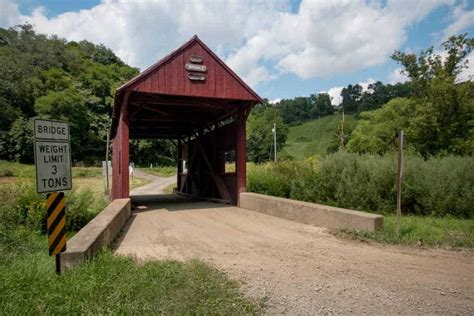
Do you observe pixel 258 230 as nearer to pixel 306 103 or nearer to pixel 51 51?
pixel 51 51

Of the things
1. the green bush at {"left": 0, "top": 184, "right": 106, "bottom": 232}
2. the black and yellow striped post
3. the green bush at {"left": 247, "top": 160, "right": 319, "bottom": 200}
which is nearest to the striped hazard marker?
the black and yellow striped post

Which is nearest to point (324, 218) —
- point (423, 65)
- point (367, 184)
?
point (367, 184)

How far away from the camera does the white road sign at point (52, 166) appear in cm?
491

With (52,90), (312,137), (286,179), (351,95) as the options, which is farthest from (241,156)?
(351,95)

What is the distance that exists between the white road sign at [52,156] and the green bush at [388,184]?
9.22 metres

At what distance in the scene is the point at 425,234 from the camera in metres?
7.85

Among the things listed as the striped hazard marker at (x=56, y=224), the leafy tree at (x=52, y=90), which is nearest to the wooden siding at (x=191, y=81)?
the striped hazard marker at (x=56, y=224)

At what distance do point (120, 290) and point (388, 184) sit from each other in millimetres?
9900

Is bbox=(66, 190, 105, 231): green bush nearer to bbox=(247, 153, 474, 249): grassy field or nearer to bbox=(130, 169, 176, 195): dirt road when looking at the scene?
bbox=(247, 153, 474, 249): grassy field

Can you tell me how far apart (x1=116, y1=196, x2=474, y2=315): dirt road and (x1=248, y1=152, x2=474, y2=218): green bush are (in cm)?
349

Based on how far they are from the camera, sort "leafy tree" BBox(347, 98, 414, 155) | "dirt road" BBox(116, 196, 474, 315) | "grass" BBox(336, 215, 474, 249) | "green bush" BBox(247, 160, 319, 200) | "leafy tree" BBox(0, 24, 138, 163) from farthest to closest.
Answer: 1. "leafy tree" BBox(0, 24, 138, 163)
2. "leafy tree" BBox(347, 98, 414, 155)
3. "green bush" BBox(247, 160, 319, 200)
4. "grass" BBox(336, 215, 474, 249)
5. "dirt road" BBox(116, 196, 474, 315)

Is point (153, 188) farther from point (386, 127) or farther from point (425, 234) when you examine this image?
point (425, 234)

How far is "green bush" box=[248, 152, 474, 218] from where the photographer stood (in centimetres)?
Answer: 1064

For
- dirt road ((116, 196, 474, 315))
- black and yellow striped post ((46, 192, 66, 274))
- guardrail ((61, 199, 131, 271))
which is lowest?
dirt road ((116, 196, 474, 315))
